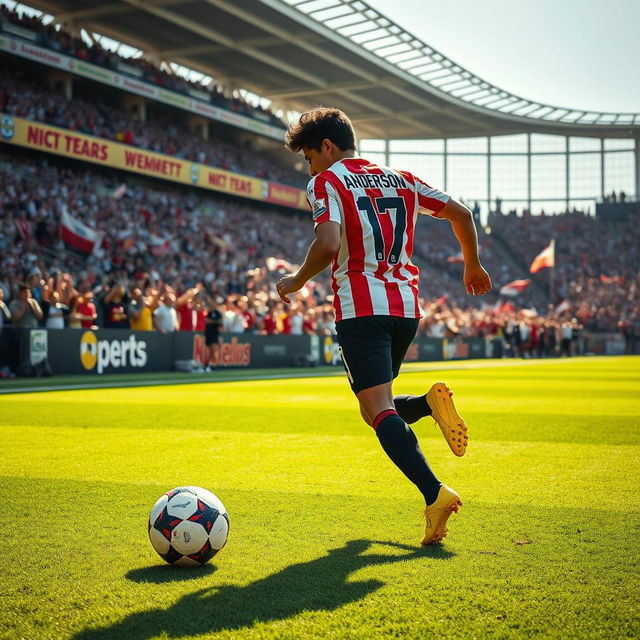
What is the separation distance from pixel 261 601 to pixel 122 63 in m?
38.2

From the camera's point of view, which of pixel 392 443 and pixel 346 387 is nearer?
pixel 392 443

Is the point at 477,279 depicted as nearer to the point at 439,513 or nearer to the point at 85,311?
the point at 439,513

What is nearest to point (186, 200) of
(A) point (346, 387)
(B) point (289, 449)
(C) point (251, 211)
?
(C) point (251, 211)

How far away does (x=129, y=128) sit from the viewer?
38.2m

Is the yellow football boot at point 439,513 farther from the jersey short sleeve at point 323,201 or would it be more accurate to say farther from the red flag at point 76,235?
the red flag at point 76,235

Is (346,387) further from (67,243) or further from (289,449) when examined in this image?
(67,243)

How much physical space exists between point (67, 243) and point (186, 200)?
1540 cm

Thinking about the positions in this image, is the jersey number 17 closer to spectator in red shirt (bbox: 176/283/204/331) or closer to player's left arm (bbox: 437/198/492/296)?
player's left arm (bbox: 437/198/492/296)

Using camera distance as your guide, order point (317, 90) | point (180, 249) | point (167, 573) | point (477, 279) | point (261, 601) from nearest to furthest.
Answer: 1. point (261, 601)
2. point (167, 573)
3. point (477, 279)
4. point (180, 249)
5. point (317, 90)

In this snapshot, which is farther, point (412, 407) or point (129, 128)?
point (129, 128)

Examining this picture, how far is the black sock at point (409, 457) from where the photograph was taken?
12.4ft

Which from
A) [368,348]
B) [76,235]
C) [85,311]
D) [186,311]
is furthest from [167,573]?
[76,235]

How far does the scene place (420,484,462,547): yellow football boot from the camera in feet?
12.2

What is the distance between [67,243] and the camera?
24.3 metres
